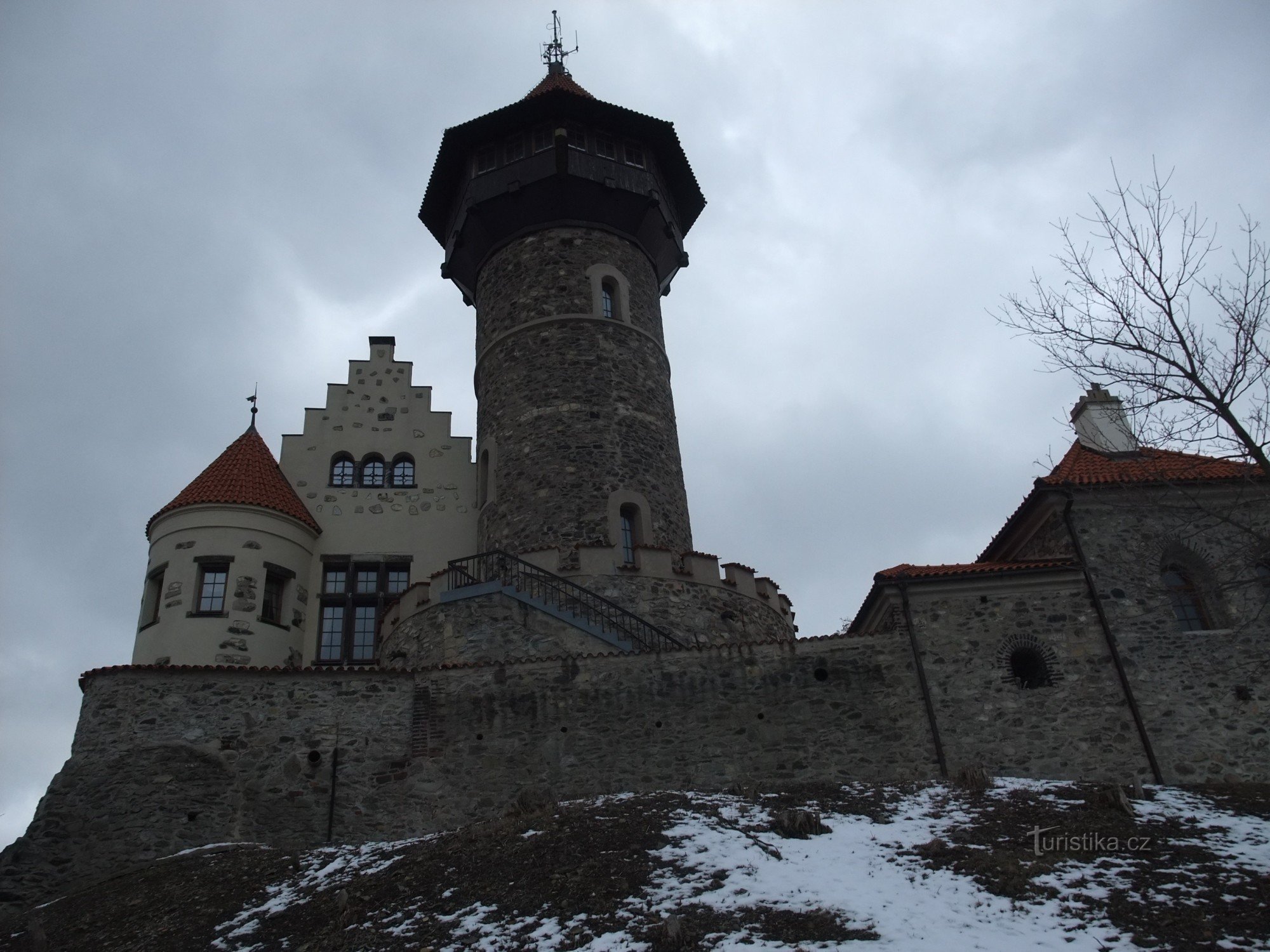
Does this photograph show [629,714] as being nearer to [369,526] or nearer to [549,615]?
[549,615]

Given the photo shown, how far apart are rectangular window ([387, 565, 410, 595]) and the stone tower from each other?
195 cm

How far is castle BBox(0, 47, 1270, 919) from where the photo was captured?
15008mm

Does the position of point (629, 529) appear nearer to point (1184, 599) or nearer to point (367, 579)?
point (367, 579)

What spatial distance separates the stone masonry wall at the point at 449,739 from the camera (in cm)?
1453

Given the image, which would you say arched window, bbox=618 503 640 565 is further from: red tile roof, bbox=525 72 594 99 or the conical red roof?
red tile roof, bbox=525 72 594 99

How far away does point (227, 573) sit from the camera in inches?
776

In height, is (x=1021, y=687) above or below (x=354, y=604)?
below

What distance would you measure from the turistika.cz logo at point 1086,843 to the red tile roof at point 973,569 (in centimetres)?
571

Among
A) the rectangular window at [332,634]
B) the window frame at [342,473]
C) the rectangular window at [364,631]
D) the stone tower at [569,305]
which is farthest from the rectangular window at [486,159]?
the rectangular window at [332,634]

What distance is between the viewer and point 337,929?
33.4ft

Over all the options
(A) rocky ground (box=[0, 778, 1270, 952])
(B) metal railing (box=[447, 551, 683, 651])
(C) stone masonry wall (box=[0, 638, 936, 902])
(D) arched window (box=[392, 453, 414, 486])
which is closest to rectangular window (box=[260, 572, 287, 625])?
(D) arched window (box=[392, 453, 414, 486])

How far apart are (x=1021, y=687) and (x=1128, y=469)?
4.68 meters

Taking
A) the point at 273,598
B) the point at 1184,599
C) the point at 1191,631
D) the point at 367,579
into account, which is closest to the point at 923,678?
the point at 1191,631

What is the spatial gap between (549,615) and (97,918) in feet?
26.2
